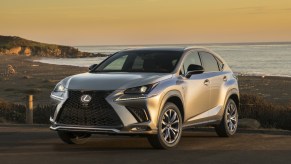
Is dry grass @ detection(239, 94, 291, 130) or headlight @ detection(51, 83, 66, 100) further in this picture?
dry grass @ detection(239, 94, 291, 130)

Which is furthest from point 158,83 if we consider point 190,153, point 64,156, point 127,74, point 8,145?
point 8,145

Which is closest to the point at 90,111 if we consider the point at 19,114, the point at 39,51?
the point at 19,114

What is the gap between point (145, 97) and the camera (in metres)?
9.73

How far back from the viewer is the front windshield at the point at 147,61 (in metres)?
10.9

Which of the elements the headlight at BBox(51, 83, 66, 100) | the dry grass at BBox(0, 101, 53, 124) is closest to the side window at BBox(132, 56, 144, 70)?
the headlight at BBox(51, 83, 66, 100)

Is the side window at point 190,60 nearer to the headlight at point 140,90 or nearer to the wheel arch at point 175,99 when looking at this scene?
the wheel arch at point 175,99

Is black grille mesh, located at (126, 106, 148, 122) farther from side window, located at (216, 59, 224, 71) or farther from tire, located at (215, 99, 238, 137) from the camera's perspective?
side window, located at (216, 59, 224, 71)

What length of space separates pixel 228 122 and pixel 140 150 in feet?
9.13

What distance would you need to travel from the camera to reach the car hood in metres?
9.79

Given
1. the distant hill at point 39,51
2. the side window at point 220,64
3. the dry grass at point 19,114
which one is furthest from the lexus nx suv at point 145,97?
the distant hill at point 39,51

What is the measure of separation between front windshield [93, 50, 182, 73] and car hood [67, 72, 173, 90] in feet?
1.55

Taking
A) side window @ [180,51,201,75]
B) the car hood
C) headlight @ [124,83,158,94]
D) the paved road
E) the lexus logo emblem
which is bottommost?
the paved road

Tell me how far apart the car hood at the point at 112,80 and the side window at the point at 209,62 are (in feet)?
4.98

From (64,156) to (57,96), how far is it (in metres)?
1.17
